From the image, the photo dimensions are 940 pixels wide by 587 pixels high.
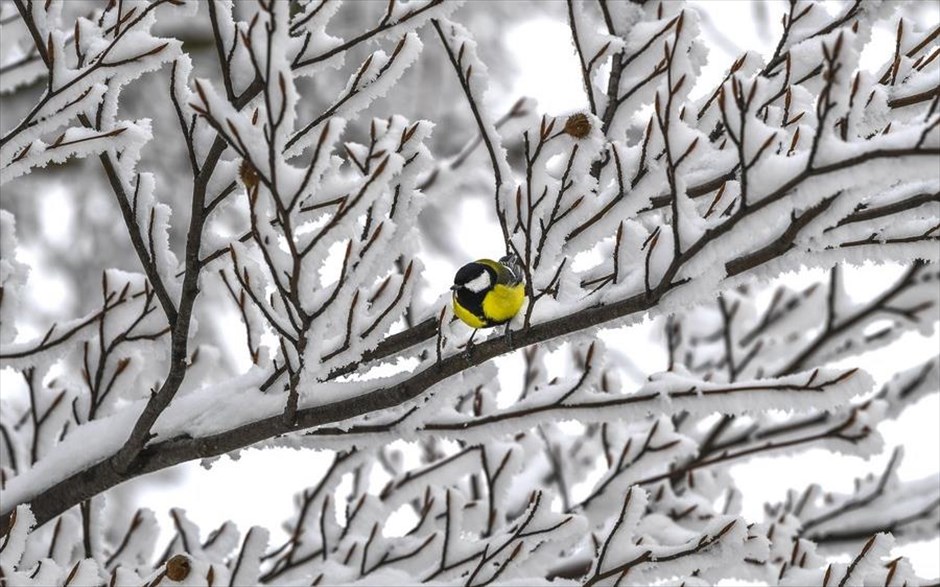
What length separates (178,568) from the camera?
1.55 m

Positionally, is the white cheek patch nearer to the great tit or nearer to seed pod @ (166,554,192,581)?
the great tit

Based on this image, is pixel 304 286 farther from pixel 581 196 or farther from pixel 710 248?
pixel 710 248

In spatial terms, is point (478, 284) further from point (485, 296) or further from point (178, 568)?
point (178, 568)

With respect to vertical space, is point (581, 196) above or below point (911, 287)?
below

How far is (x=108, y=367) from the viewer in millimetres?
1995

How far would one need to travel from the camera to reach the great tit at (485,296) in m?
1.59

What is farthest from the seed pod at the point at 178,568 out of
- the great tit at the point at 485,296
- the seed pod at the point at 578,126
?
the seed pod at the point at 578,126

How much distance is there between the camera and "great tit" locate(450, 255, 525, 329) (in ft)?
5.20

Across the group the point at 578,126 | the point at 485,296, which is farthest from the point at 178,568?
the point at 578,126

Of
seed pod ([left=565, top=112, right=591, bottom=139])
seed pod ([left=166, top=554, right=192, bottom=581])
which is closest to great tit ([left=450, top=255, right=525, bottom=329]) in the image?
seed pod ([left=565, top=112, right=591, bottom=139])

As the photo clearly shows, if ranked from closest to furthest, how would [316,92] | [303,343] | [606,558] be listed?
[303,343] → [606,558] → [316,92]

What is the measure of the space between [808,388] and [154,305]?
4.06ft

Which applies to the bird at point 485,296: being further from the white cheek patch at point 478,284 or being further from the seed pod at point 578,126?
the seed pod at point 578,126

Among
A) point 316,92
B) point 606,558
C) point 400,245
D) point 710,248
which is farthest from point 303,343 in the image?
point 316,92
